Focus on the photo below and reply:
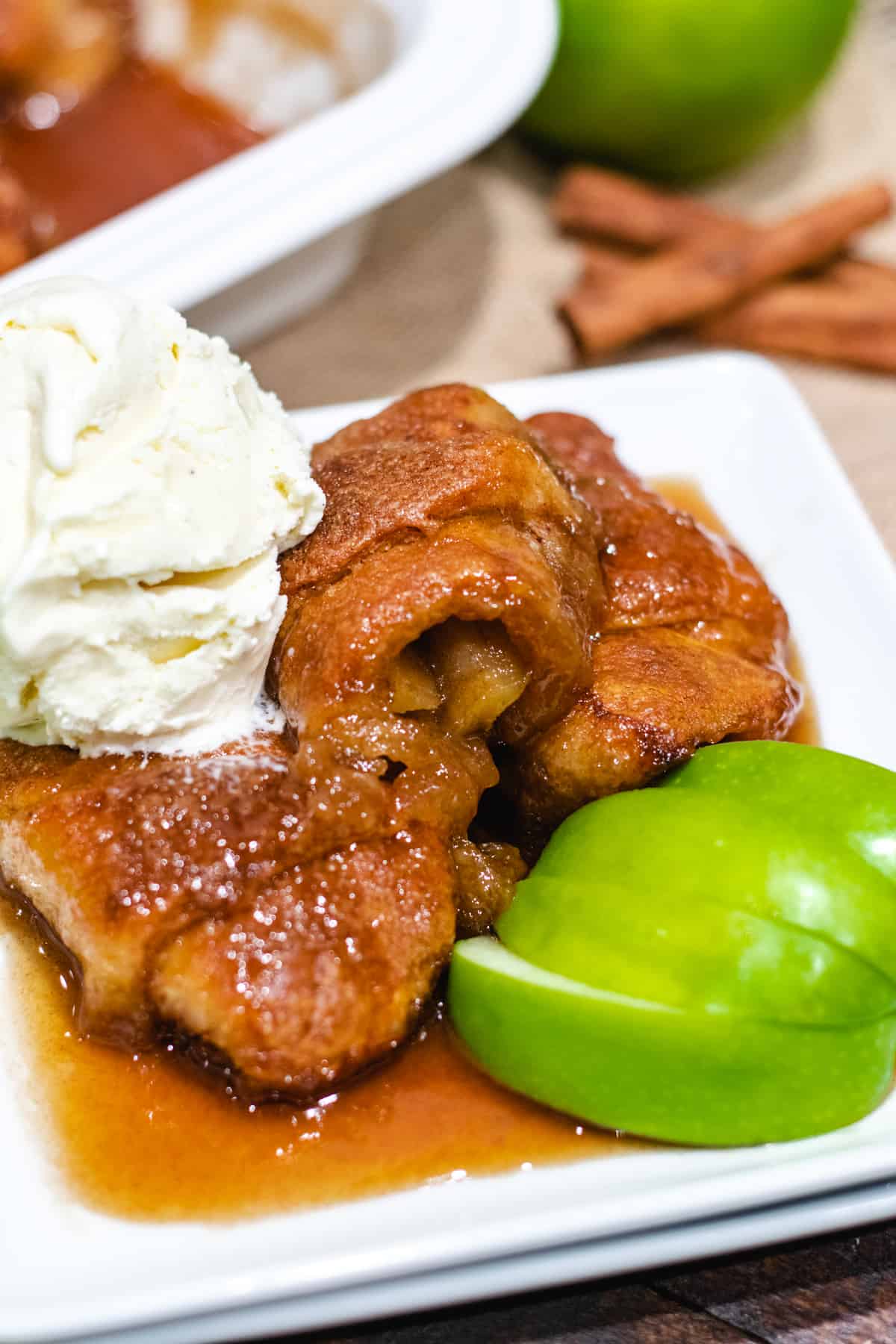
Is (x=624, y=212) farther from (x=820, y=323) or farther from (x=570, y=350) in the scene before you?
(x=820, y=323)

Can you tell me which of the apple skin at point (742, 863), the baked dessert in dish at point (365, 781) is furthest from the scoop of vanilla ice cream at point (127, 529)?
the apple skin at point (742, 863)

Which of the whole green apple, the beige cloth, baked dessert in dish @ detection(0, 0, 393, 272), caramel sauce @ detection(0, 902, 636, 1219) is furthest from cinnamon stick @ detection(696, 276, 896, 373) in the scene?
caramel sauce @ detection(0, 902, 636, 1219)

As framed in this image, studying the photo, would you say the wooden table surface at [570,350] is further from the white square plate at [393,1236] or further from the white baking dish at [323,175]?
the white baking dish at [323,175]

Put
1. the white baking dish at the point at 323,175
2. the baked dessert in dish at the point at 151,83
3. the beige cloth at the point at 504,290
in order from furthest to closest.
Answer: the baked dessert in dish at the point at 151,83 < the beige cloth at the point at 504,290 < the white baking dish at the point at 323,175

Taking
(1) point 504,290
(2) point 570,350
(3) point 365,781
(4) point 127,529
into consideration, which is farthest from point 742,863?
(1) point 504,290

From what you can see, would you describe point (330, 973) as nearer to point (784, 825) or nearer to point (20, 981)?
point (20, 981)

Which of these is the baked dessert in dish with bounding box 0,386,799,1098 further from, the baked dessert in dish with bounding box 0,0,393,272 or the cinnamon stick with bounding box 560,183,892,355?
the baked dessert in dish with bounding box 0,0,393,272

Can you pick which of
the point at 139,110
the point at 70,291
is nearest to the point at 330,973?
the point at 70,291
